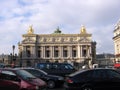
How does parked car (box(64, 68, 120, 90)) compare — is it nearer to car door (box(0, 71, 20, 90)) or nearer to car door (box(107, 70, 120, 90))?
car door (box(107, 70, 120, 90))

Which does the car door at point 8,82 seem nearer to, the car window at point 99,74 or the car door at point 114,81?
the car window at point 99,74

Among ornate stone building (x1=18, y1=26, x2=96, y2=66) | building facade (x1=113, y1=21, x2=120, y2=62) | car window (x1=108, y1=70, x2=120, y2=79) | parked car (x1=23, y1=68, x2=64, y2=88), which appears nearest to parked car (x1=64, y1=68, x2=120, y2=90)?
car window (x1=108, y1=70, x2=120, y2=79)

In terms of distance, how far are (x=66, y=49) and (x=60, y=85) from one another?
483ft

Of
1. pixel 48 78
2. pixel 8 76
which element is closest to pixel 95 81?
pixel 8 76

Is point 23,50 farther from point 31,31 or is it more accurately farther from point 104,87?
point 104,87

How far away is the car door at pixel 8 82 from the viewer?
1547 centimetres

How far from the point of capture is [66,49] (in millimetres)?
174625

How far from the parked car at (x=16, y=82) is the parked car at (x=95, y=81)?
342 cm

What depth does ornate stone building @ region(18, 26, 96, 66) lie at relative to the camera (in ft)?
560

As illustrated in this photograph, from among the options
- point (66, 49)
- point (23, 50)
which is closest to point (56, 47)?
point (66, 49)

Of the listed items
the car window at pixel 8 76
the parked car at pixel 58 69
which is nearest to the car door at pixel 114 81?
the car window at pixel 8 76

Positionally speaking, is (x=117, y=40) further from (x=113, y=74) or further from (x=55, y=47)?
(x=113, y=74)

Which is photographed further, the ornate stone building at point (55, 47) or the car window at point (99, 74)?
the ornate stone building at point (55, 47)

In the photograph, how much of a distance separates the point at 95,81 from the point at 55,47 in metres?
157
